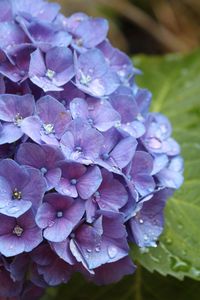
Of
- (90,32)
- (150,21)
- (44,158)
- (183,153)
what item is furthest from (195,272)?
(150,21)

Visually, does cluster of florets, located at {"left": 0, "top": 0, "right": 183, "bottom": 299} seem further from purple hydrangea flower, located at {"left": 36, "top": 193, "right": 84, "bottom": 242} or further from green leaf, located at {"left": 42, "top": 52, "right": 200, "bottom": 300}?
green leaf, located at {"left": 42, "top": 52, "right": 200, "bottom": 300}

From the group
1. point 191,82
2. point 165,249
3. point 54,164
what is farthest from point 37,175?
point 191,82

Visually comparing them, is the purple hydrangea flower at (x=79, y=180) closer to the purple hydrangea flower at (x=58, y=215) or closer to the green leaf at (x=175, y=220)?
the purple hydrangea flower at (x=58, y=215)

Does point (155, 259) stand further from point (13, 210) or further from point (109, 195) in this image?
point (13, 210)

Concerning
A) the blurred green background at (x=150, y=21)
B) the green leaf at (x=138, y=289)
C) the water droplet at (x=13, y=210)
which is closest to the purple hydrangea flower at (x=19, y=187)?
the water droplet at (x=13, y=210)

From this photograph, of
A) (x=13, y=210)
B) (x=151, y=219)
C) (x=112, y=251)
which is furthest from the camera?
(x=151, y=219)

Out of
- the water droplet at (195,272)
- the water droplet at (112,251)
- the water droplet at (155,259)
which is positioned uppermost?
the water droplet at (112,251)

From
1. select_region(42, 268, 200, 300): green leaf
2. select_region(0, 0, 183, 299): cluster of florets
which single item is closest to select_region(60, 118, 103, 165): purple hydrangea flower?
select_region(0, 0, 183, 299): cluster of florets

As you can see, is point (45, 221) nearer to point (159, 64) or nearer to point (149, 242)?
point (149, 242)
